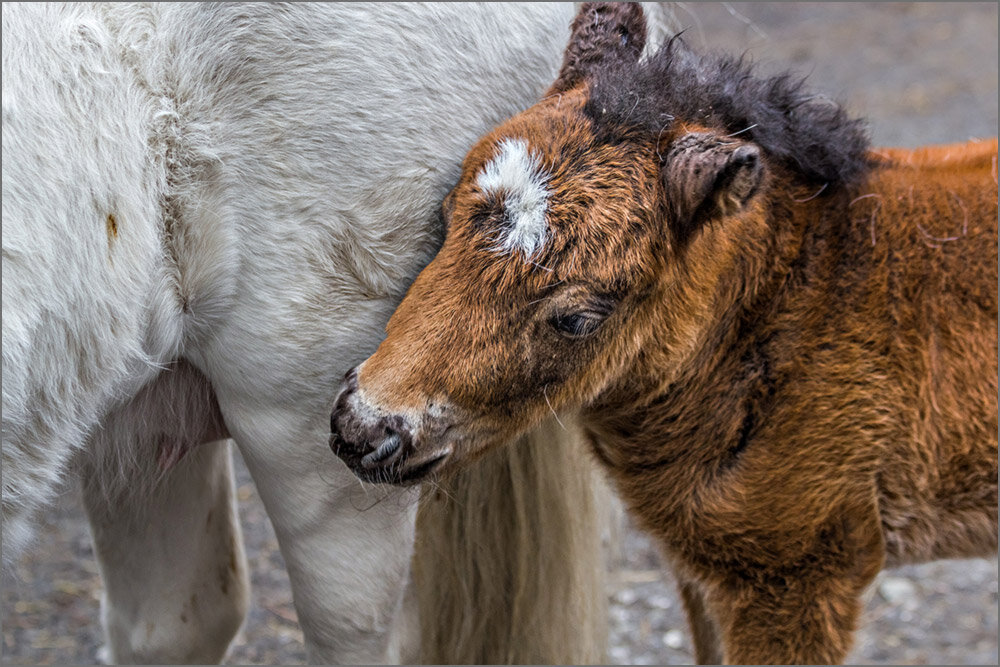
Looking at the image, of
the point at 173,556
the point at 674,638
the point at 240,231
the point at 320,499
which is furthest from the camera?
the point at 674,638

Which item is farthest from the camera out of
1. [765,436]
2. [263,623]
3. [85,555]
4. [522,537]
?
[85,555]

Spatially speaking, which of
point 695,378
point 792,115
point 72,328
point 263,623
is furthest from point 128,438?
point 263,623

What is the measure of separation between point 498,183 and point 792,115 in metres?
0.65

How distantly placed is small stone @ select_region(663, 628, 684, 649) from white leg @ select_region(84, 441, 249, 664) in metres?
1.57

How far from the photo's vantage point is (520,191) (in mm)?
1552

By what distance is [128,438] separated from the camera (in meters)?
1.82

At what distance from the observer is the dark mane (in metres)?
1.63

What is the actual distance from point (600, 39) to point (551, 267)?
532 millimetres

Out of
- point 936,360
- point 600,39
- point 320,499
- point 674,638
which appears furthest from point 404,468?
point 674,638

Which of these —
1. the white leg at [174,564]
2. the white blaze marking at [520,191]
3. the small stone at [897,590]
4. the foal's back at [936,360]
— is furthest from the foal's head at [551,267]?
the small stone at [897,590]

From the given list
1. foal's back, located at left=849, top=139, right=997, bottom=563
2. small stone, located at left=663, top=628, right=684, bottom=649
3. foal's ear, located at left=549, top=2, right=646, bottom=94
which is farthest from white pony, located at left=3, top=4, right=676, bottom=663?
small stone, located at left=663, top=628, right=684, bottom=649

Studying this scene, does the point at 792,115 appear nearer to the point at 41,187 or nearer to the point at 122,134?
the point at 122,134

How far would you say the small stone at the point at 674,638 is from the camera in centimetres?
319

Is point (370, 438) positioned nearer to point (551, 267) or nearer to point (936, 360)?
point (551, 267)
